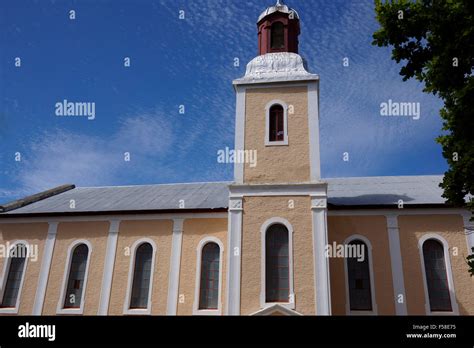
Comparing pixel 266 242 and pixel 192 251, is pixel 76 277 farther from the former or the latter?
pixel 266 242

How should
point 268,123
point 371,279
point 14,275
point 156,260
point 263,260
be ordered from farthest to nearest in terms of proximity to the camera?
1. point 14,275
2. point 156,260
3. point 268,123
4. point 371,279
5. point 263,260

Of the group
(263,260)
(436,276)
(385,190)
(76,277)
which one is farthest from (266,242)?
(76,277)

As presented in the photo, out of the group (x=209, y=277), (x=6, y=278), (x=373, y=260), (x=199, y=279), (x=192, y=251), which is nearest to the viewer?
(x=373, y=260)

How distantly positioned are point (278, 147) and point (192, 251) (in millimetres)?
5195

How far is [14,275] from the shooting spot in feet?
54.2

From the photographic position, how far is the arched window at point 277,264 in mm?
13022

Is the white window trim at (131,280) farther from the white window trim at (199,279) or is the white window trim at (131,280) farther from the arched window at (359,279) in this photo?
the arched window at (359,279)

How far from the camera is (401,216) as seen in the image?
1478 cm

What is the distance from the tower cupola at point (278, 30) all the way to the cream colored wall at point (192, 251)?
24.8 feet

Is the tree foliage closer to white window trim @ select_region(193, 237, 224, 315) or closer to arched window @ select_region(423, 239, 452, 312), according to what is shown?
arched window @ select_region(423, 239, 452, 312)
